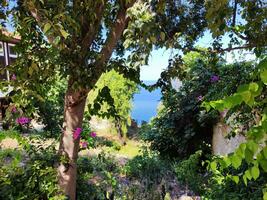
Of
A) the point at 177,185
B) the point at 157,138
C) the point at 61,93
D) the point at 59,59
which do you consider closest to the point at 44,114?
the point at 61,93

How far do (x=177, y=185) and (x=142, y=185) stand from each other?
0.60 meters

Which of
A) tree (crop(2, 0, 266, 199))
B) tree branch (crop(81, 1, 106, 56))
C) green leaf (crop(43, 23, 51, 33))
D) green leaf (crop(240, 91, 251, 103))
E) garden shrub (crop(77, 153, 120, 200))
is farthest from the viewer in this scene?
garden shrub (crop(77, 153, 120, 200))

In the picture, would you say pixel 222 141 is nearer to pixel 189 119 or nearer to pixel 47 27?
pixel 189 119

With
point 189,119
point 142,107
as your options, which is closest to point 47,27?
point 189,119

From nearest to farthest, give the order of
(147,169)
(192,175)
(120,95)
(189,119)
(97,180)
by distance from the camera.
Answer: (97,180)
(192,175)
(147,169)
(189,119)
(120,95)

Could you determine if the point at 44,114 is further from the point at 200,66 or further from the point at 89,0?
the point at 89,0

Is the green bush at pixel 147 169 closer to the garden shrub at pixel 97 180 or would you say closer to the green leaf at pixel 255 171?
the garden shrub at pixel 97 180

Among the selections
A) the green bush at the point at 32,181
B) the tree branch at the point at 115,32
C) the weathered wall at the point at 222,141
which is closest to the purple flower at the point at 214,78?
the weathered wall at the point at 222,141

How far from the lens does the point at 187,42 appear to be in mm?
3803

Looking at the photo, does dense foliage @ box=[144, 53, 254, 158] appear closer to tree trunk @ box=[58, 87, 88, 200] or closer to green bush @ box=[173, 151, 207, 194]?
green bush @ box=[173, 151, 207, 194]

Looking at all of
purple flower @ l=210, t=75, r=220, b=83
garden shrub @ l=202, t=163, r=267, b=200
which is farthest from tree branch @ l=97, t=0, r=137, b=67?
purple flower @ l=210, t=75, r=220, b=83

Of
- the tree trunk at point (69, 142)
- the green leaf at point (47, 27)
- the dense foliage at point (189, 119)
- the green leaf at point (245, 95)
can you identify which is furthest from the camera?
the dense foliage at point (189, 119)

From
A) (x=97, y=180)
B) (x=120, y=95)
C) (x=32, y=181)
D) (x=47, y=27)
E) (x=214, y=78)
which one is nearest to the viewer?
(x=47, y=27)

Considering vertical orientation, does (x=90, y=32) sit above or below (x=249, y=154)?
above
